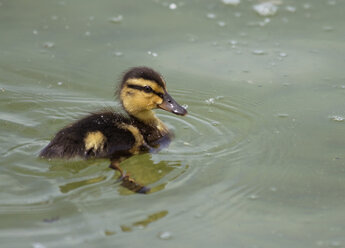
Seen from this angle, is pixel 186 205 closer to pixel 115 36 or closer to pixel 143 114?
pixel 143 114

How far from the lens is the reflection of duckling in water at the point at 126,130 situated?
13.3 feet

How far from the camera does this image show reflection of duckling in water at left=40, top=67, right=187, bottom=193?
406 centimetres

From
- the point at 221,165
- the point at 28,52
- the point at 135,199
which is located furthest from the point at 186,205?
the point at 28,52

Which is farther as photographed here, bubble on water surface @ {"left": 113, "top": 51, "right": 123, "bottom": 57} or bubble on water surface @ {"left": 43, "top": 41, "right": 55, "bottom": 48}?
bubble on water surface @ {"left": 43, "top": 41, "right": 55, "bottom": 48}

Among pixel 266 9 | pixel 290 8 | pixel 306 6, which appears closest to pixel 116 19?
pixel 266 9

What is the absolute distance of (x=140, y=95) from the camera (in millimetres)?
4547

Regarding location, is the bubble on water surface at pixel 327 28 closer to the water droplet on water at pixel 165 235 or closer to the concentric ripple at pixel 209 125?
the concentric ripple at pixel 209 125

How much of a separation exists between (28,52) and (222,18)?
79.4 inches

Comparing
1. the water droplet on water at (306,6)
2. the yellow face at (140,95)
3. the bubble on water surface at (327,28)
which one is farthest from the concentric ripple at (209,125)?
the water droplet on water at (306,6)

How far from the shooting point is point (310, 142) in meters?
4.39

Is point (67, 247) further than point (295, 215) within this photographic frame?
No

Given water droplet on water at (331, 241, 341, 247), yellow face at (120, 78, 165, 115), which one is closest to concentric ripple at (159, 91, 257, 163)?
yellow face at (120, 78, 165, 115)

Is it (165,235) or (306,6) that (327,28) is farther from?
(165,235)

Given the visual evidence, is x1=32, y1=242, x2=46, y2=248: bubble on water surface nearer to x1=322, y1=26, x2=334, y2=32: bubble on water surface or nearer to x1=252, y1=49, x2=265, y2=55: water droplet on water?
A: x1=252, y1=49, x2=265, y2=55: water droplet on water
